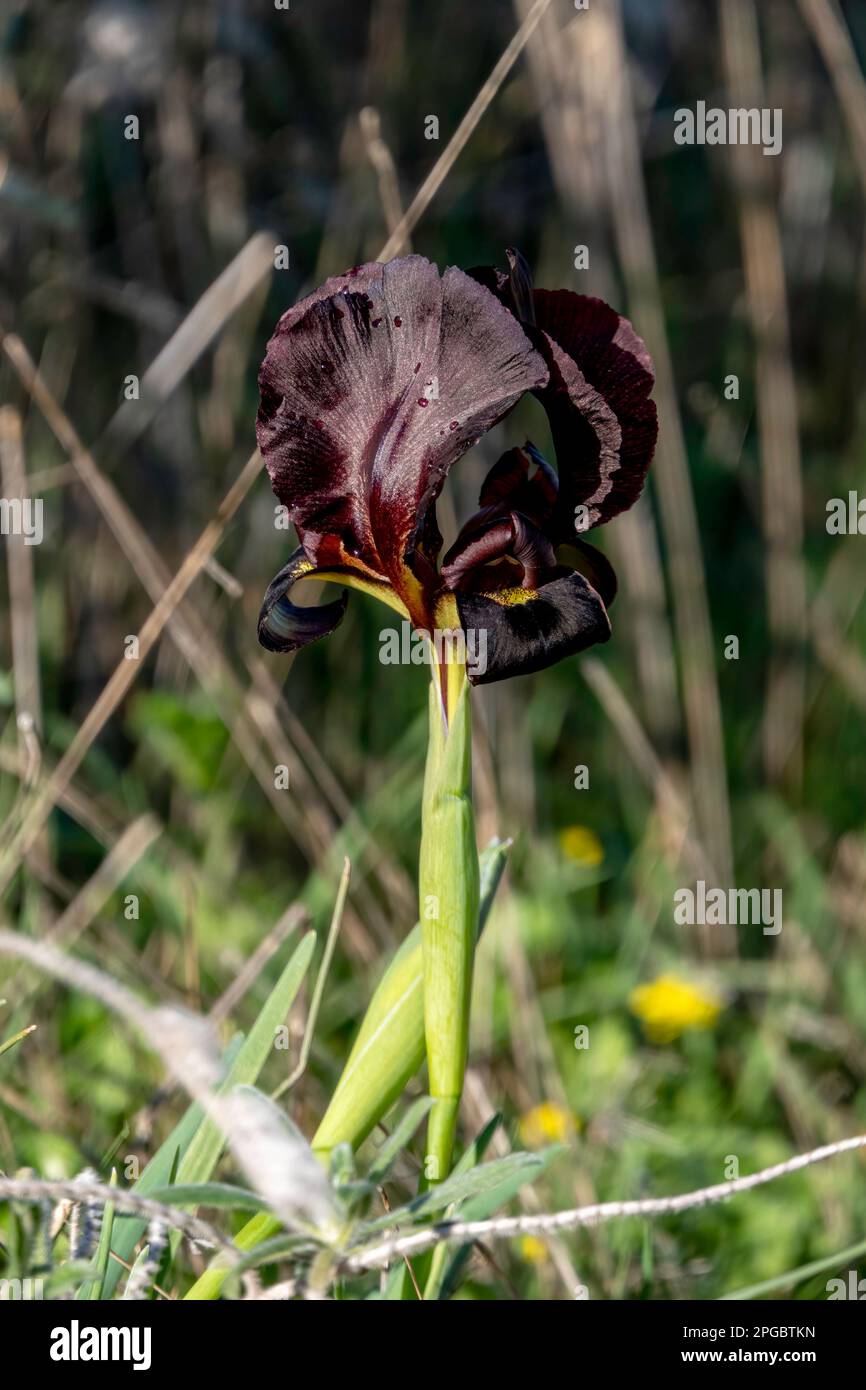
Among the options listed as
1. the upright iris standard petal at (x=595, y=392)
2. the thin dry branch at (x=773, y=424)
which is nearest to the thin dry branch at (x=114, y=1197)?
the upright iris standard petal at (x=595, y=392)

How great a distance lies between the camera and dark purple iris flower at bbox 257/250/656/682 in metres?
0.75

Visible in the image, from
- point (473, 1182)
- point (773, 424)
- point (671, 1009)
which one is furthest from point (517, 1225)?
point (773, 424)

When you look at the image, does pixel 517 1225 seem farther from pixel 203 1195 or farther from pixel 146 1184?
pixel 146 1184

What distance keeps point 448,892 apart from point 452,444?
9.4 inches

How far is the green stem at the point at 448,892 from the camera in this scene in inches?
30.8

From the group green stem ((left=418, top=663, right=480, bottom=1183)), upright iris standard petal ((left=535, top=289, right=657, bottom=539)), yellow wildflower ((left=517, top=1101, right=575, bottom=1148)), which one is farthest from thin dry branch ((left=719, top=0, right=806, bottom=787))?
green stem ((left=418, top=663, right=480, bottom=1183))

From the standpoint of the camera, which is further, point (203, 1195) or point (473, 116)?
point (473, 116)

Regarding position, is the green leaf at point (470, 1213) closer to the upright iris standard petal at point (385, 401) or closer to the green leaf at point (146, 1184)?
the green leaf at point (146, 1184)

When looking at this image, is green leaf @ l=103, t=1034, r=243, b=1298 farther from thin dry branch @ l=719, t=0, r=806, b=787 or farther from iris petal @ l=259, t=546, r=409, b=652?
thin dry branch @ l=719, t=0, r=806, b=787

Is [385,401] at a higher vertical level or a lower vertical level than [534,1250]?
higher

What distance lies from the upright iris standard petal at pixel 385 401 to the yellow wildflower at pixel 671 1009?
3.59 ft

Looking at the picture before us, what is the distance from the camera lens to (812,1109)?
1.65 m

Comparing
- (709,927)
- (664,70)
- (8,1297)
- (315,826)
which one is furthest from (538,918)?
(664,70)

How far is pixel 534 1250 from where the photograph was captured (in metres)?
1.31
